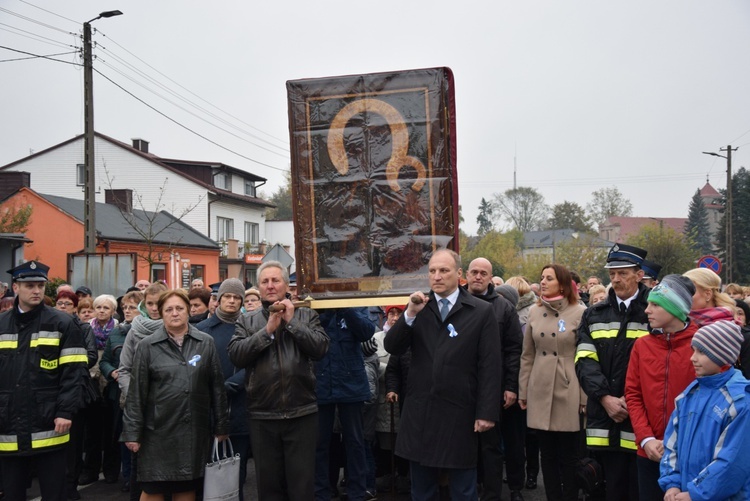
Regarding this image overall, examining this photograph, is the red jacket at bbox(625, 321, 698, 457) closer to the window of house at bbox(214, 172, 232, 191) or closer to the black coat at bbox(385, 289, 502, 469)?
the black coat at bbox(385, 289, 502, 469)

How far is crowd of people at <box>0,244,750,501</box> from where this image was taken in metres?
4.39

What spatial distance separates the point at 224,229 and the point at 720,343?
43.1 meters

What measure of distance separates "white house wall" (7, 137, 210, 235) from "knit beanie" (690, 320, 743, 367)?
4127 centimetres

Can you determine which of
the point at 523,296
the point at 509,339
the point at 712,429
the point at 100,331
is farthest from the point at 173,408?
the point at 523,296

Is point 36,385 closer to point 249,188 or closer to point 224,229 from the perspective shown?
point 224,229

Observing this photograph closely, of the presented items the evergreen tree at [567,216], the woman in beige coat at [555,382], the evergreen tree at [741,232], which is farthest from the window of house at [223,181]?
the evergreen tree at [567,216]

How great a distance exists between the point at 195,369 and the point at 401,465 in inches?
116

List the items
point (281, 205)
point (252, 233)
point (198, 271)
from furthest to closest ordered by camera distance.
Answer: point (281, 205) < point (252, 233) < point (198, 271)

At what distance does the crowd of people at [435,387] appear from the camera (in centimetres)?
439

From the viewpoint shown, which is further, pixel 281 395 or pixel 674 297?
pixel 281 395

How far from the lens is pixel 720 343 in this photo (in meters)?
3.81

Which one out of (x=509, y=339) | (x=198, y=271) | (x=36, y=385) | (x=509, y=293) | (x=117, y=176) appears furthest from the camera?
(x=117, y=176)

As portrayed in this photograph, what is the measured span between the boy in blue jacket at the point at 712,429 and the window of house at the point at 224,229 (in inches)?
1639

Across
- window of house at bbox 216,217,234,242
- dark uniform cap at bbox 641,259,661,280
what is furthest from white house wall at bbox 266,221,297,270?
dark uniform cap at bbox 641,259,661,280
